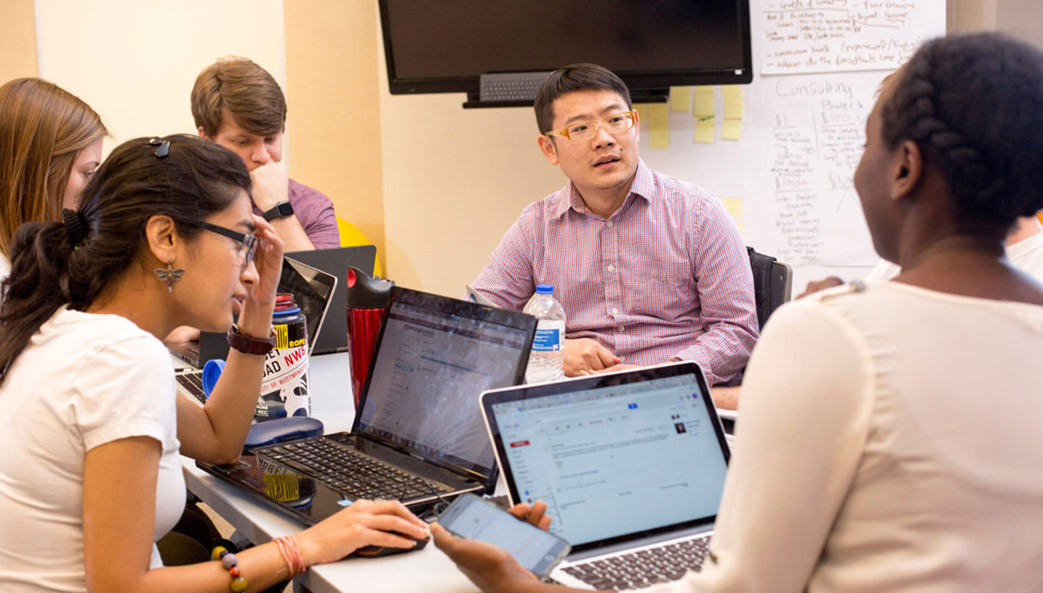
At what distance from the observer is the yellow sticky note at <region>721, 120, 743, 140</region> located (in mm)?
3488

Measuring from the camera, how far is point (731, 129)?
350 centimetres

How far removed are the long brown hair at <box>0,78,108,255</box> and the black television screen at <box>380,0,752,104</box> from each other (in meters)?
1.83

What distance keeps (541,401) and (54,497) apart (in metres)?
0.61

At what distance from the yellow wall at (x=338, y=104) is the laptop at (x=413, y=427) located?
2734 mm

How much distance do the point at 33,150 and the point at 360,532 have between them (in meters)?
1.31

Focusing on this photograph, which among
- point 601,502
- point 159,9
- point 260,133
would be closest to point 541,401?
point 601,502

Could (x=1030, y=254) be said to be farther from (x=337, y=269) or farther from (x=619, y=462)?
(x=337, y=269)

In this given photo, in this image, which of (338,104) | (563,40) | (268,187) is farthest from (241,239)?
(338,104)

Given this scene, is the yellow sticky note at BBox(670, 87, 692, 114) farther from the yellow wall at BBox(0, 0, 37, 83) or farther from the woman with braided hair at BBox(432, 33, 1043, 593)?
the woman with braided hair at BBox(432, 33, 1043, 593)

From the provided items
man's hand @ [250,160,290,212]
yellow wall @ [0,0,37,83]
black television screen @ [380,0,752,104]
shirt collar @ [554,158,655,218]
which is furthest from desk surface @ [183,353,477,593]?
yellow wall @ [0,0,37,83]

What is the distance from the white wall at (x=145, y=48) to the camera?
155 inches

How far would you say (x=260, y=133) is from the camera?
276 centimetres

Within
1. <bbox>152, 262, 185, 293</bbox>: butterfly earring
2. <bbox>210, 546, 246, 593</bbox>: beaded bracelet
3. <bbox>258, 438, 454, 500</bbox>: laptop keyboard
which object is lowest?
<bbox>210, 546, 246, 593</bbox>: beaded bracelet

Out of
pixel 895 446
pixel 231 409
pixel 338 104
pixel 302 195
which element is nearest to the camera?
pixel 895 446
